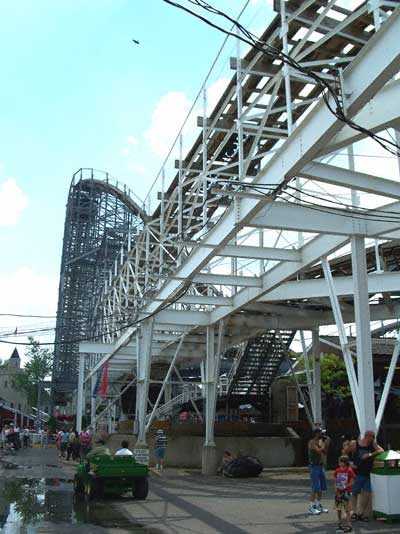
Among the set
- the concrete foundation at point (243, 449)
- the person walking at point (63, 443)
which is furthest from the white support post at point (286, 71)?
the person walking at point (63, 443)

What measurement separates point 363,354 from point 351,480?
275 cm

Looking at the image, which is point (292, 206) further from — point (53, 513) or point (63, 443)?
point (63, 443)

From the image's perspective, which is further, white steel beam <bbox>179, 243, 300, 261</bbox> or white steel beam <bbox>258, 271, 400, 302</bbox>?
white steel beam <bbox>258, 271, 400, 302</bbox>

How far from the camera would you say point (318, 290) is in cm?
1778

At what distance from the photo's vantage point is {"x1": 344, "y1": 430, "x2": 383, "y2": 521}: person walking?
10742 millimetres

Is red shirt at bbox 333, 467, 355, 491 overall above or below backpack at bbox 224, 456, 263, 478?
above

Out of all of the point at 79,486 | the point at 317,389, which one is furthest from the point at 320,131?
the point at 317,389

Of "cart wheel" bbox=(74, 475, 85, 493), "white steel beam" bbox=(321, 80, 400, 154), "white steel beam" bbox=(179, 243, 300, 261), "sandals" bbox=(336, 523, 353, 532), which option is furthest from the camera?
"white steel beam" bbox=(179, 243, 300, 261)

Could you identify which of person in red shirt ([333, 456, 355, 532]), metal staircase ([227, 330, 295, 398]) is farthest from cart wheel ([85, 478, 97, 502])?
metal staircase ([227, 330, 295, 398])

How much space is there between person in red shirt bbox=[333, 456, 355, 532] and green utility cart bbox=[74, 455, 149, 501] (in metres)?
5.50

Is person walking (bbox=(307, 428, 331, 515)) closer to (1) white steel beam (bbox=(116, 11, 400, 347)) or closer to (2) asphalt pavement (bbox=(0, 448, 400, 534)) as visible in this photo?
(2) asphalt pavement (bbox=(0, 448, 400, 534))

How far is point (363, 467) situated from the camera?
1074 centimetres

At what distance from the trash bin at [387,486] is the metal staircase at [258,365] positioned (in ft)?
48.2

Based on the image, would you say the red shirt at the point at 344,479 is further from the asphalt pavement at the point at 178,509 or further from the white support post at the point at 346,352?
the white support post at the point at 346,352
